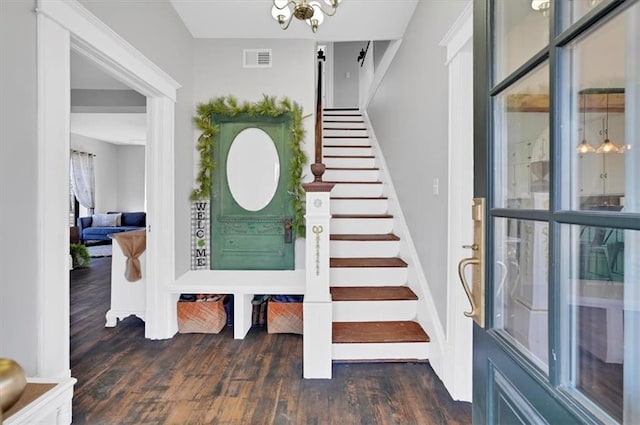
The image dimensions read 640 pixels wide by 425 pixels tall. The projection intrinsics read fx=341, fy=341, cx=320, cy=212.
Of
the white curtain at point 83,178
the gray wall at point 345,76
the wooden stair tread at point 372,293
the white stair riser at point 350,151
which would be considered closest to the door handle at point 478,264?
the wooden stair tread at point 372,293

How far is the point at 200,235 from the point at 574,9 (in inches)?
131

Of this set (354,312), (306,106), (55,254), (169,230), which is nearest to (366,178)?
(306,106)

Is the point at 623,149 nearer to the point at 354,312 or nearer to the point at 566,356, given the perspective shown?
the point at 566,356

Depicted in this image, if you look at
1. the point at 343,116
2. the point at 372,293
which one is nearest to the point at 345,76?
the point at 343,116

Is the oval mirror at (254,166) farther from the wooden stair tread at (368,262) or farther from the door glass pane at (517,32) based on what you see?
the door glass pane at (517,32)

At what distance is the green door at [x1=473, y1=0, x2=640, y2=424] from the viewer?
596mm

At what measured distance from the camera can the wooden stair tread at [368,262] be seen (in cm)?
297

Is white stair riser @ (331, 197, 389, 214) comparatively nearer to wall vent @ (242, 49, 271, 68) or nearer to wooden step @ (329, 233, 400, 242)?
wooden step @ (329, 233, 400, 242)

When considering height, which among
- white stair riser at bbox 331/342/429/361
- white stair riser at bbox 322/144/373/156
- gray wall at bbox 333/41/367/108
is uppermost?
gray wall at bbox 333/41/367/108

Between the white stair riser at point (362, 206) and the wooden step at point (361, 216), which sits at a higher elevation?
the white stair riser at point (362, 206)

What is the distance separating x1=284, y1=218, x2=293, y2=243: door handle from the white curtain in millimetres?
6866

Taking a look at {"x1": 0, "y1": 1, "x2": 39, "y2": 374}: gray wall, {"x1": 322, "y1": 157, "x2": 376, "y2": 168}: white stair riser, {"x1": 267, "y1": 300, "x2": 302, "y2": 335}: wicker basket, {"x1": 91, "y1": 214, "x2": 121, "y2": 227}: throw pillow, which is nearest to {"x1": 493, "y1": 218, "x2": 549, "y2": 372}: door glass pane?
{"x1": 0, "y1": 1, "x2": 39, "y2": 374}: gray wall

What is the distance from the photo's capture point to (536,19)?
806 mm

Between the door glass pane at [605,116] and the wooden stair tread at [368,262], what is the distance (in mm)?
2339
